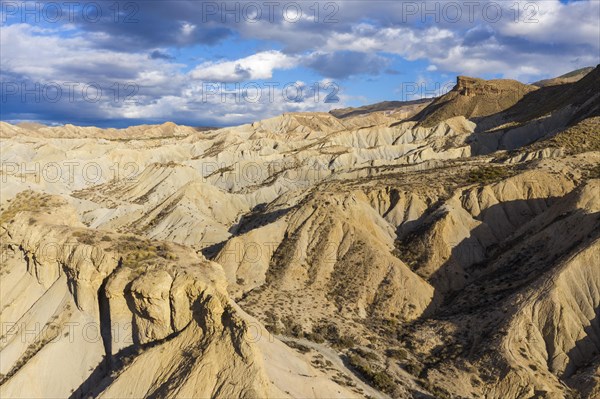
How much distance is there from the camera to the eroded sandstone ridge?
2098 cm

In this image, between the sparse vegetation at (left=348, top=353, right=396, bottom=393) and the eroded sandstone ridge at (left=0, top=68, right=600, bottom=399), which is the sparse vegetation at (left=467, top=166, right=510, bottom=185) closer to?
A: the eroded sandstone ridge at (left=0, top=68, right=600, bottom=399)

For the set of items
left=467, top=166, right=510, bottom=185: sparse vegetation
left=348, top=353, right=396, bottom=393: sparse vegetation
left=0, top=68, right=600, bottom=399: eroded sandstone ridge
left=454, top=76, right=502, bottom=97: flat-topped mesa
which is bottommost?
left=348, top=353, right=396, bottom=393: sparse vegetation

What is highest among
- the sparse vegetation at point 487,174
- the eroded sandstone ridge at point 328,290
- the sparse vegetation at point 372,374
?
the sparse vegetation at point 487,174

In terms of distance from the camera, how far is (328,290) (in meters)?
40.5

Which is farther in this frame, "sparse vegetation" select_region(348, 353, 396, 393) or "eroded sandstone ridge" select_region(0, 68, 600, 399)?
"sparse vegetation" select_region(348, 353, 396, 393)

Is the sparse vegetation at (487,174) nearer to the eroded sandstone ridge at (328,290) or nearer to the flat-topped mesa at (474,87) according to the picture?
the eroded sandstone ridge at (328,290)

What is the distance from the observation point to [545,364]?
27750mm

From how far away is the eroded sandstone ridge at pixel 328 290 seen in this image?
68.8 ft

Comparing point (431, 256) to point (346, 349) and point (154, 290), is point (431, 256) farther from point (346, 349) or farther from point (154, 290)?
point (154, 290)

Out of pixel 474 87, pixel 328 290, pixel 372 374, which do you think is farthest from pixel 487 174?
pixel 474 87

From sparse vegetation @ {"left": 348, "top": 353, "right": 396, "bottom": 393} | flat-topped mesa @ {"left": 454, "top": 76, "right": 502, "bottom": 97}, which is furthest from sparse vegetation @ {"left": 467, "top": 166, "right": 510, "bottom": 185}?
flat-topped mesa @ {"left": 454, "top": 76, "right": 502, "bottom": 97}

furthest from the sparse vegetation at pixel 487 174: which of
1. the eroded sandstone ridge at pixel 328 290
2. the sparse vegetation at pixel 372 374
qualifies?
the sparse vegetation at pixel 372 374

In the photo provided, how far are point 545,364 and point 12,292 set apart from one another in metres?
29.5

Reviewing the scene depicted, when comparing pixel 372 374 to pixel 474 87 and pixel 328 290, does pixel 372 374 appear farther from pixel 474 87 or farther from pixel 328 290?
pixel 474 87
